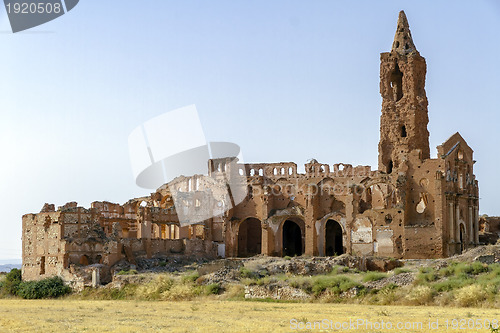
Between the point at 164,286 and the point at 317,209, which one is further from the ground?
the point at 317,209

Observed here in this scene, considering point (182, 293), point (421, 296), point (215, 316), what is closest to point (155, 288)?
point (182, 293)

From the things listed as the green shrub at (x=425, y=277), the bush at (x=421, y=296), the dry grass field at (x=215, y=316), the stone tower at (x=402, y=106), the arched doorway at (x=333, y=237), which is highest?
the stone tower at (x=402, y=106)

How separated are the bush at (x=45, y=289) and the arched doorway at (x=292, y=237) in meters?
19.6

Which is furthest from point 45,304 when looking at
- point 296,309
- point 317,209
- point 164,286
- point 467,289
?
point 317,209

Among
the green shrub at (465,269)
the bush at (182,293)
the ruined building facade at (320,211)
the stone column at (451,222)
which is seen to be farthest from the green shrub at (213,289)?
the stone column at (451,222)

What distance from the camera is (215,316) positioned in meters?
26.3

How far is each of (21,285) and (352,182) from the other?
72.2 feet

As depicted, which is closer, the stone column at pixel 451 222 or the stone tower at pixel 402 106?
the stone column at pixel 451 222

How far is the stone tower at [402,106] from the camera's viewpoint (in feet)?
164

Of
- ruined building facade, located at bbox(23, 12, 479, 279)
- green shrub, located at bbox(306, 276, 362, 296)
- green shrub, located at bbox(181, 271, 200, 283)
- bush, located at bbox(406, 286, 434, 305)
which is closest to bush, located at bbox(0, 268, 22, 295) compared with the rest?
ruined building facade, located at bbox(23, 12, 479, 279)

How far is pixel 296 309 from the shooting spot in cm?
2848

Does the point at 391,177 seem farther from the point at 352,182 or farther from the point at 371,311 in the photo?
the point at 371,311

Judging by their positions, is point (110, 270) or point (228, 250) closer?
point (110, 270)

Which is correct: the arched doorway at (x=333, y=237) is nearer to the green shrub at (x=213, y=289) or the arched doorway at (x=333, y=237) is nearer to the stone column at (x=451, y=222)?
the stone column at (x=451, y=222)
